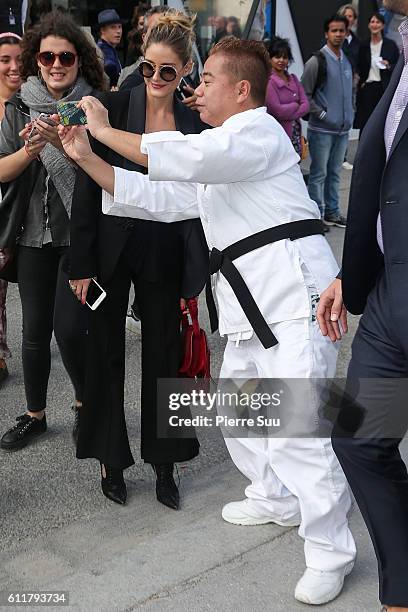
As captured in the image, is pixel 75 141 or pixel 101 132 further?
pixel 75 141

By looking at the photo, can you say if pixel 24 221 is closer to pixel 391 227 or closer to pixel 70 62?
pixel 70 62

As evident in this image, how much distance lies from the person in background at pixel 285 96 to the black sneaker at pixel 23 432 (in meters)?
4.56

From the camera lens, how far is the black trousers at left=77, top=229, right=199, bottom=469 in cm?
354

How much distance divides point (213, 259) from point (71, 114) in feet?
2.31

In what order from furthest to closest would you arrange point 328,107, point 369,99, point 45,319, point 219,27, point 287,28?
1. point 287,28
2. point 219,27
3. point 369,99
4. point 328,107
5. point 45,319

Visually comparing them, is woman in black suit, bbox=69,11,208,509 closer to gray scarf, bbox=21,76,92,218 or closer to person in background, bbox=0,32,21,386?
gray scarf, bbox=21,76,92,218

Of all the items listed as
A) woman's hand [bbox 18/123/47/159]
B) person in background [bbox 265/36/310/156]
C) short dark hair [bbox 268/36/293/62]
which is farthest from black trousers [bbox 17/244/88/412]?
short dark hair [bbox 268/36/293/62]

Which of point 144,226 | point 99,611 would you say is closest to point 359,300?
point 144,226

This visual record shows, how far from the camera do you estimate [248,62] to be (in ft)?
10.0

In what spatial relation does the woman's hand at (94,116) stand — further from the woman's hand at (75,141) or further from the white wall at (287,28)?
the white wall at (287,28)

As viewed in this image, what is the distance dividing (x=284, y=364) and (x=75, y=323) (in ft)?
3.78

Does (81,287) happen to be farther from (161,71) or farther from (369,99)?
(369,99)

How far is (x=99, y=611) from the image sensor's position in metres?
2.90

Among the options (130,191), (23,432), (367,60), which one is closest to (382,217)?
(130,191)
